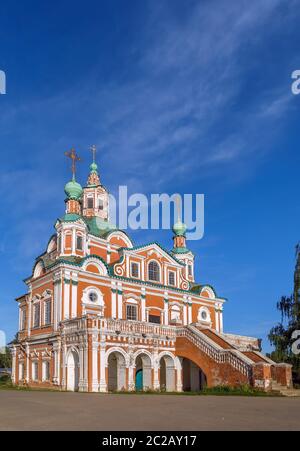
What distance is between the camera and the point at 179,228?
157ft

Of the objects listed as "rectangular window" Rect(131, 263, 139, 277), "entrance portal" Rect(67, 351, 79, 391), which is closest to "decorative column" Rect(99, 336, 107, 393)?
"entrance portal" Rect(67, 351, 79, 391)

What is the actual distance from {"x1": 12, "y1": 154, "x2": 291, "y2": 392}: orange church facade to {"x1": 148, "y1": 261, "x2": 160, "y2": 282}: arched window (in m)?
0.08

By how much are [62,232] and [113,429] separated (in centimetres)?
2776

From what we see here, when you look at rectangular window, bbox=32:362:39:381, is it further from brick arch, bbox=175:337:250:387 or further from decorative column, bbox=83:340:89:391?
brick arch, bbox=175:337:250:387

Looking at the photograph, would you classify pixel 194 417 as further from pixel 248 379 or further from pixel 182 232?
pixel 182 232

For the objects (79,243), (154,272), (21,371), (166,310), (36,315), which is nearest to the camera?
(79,243)

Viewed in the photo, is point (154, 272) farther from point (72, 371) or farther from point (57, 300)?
point (72, 371)

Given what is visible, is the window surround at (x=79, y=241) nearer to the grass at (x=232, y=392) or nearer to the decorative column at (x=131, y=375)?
the decorative column at (x=131, y=375)

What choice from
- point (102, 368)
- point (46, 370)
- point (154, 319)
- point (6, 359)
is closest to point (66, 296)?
point (46, 370)

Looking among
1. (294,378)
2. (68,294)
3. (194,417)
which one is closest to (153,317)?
(68,294)

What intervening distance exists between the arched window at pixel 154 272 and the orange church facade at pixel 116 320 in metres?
0.08

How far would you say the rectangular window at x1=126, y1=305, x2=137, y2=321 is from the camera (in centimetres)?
3750

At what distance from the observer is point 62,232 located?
119ft

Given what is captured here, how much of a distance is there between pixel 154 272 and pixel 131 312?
4650 mm
